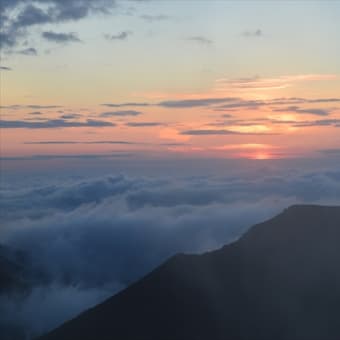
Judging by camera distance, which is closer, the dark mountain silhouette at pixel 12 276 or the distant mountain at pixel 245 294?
the distant mountain at pixel 245 294

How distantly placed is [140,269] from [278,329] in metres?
131

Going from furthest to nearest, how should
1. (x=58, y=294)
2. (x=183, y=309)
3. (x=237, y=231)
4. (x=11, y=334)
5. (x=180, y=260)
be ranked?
(x=237, y=231), (x=58, y=294), (x=11, y=334), (x=180, y=260), (x=183, y=309)

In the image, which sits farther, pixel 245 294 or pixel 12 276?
pixel 12 276

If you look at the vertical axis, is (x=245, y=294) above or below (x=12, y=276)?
above

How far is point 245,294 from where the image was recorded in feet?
190

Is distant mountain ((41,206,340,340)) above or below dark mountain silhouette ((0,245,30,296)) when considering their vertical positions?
above

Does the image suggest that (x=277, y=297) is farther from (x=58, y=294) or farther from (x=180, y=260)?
(x=58, y=294)

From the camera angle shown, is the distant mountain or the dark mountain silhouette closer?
the distant mountain

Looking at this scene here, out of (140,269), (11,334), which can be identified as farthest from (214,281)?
(140,269)

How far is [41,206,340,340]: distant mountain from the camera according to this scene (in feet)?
171

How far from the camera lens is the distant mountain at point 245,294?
52250 millimetres

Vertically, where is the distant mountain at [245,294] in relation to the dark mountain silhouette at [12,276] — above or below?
above

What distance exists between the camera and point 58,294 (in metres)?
156

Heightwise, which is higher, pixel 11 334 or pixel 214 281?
pixel 214 281
